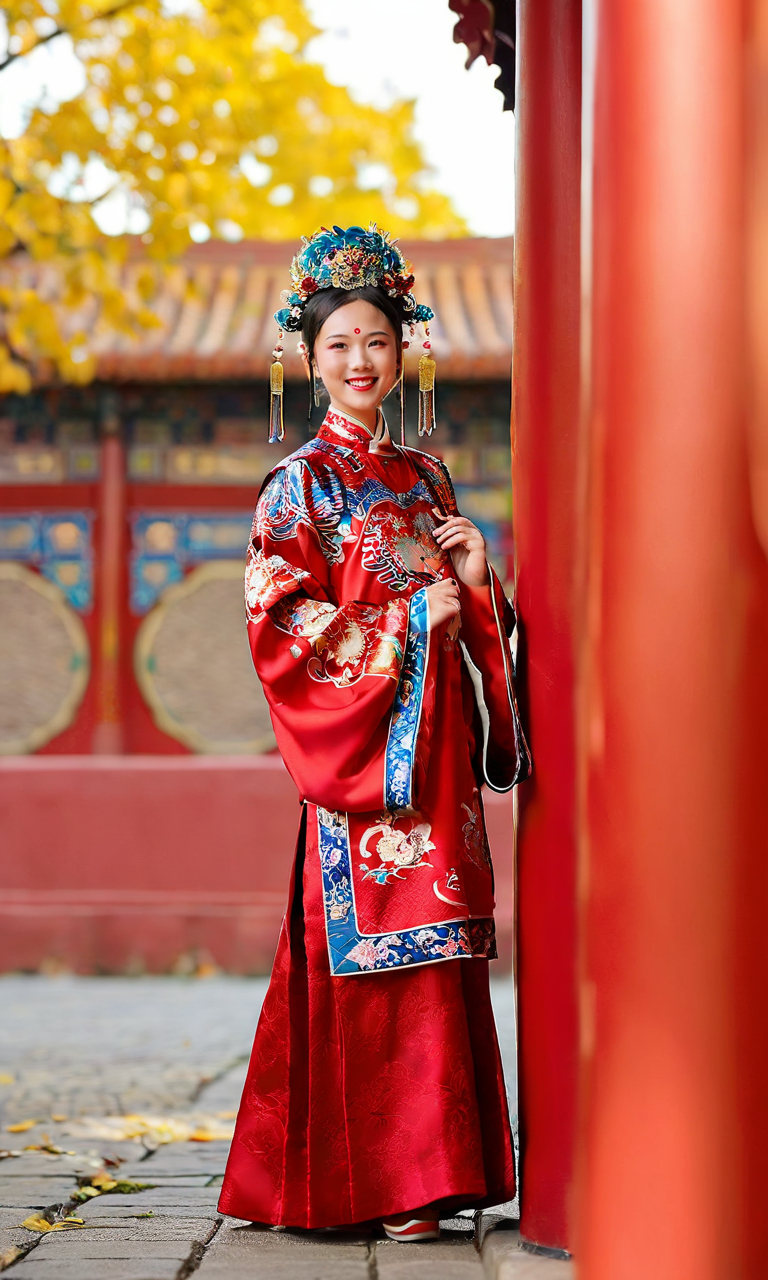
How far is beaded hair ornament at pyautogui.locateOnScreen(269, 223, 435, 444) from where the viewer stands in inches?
107

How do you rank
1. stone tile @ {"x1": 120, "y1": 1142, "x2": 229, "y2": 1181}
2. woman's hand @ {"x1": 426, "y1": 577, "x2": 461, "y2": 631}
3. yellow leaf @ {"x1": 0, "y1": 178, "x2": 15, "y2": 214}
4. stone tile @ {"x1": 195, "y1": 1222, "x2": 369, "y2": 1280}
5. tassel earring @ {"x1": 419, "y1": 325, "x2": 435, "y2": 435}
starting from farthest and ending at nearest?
1. yellow leaf @ {"x1": 0, "y1": 178, "x2": 15, "y2": 214}
2. stone tile @ {"x1": 120, "y1": 1142, "x2": 229, "y2": 1181}
3. tassel earring @ {"x1": 419, "y1": 325, "x2": 435, "y2": 435}
4. woman's hand @ {"x1": 426, "y1": 577, "x2": 461, "y2": 631}
5. stone tile @ {"x1": 195, "y1": 1222, "x2": 369, "y2": 1280}

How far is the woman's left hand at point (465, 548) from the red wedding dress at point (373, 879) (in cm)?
4

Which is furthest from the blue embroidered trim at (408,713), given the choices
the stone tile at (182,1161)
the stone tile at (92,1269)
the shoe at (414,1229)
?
the stone tile at (182,1161)

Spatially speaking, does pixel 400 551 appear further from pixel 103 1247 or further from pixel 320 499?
pixel 103 1247

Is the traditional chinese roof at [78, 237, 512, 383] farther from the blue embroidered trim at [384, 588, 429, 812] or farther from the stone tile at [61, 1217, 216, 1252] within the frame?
the stone tile at [61, 1217, 216, 1252]

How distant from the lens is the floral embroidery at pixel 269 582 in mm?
2547

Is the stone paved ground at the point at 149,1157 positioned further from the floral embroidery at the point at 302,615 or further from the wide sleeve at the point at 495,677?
the floral embroidery at the point at 302,615

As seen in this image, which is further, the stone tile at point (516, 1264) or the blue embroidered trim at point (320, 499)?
the blue embroidered trim at point (320, 499)

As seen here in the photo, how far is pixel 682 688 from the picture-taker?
174 centimetres

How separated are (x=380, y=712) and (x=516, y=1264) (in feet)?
2.95

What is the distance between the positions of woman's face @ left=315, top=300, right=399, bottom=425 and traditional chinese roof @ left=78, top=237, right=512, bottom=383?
4.21 metres

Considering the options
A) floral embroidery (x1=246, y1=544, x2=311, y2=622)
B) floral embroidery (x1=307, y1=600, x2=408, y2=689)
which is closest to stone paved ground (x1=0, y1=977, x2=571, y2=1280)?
floral embroidery (x1=307, y1=600, x2=408, y2=689)

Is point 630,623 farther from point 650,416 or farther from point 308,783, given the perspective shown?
point 308,783

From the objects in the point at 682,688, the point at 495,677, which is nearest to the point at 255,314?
the point at 495,677
